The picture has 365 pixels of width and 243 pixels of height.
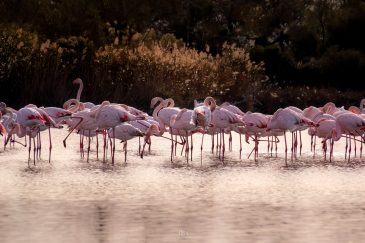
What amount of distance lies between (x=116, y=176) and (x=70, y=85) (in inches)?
546

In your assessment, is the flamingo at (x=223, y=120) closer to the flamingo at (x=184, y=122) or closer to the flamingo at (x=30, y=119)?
the flamingo at (x=184, y=122)

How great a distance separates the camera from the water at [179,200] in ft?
27.5

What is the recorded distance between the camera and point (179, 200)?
10.5 meters

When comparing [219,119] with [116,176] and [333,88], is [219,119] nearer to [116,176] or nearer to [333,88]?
[116,176]

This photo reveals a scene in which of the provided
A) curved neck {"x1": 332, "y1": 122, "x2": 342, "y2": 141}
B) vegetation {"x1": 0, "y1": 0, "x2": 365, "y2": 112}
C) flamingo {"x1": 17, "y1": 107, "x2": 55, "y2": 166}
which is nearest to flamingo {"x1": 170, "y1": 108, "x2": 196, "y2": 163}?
flamingo {"x1": 17, "y1": 107, "x2": 55, "y2": 166}

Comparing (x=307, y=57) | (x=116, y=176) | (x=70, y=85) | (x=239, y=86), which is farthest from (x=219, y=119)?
(x=307, y=57)

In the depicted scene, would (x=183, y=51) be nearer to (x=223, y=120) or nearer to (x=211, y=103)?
(x=211, y=103)

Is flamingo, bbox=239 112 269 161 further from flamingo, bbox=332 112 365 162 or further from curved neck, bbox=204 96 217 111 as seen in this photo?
flamingo, bbox=332 112 365 162

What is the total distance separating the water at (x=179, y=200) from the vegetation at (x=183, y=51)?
10.4 metres

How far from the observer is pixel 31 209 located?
9688 millimetres

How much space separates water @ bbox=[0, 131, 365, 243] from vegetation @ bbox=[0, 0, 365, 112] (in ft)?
34.1

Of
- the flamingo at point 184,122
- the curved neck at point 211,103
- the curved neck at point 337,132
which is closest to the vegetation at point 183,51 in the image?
the curved neck at point 211,103

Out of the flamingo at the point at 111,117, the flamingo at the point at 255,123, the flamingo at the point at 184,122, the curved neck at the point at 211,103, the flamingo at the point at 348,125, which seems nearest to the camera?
the flamingo at the point at 111,117

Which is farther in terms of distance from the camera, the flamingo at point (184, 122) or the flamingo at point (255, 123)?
the flamingo at point (255, 123)
